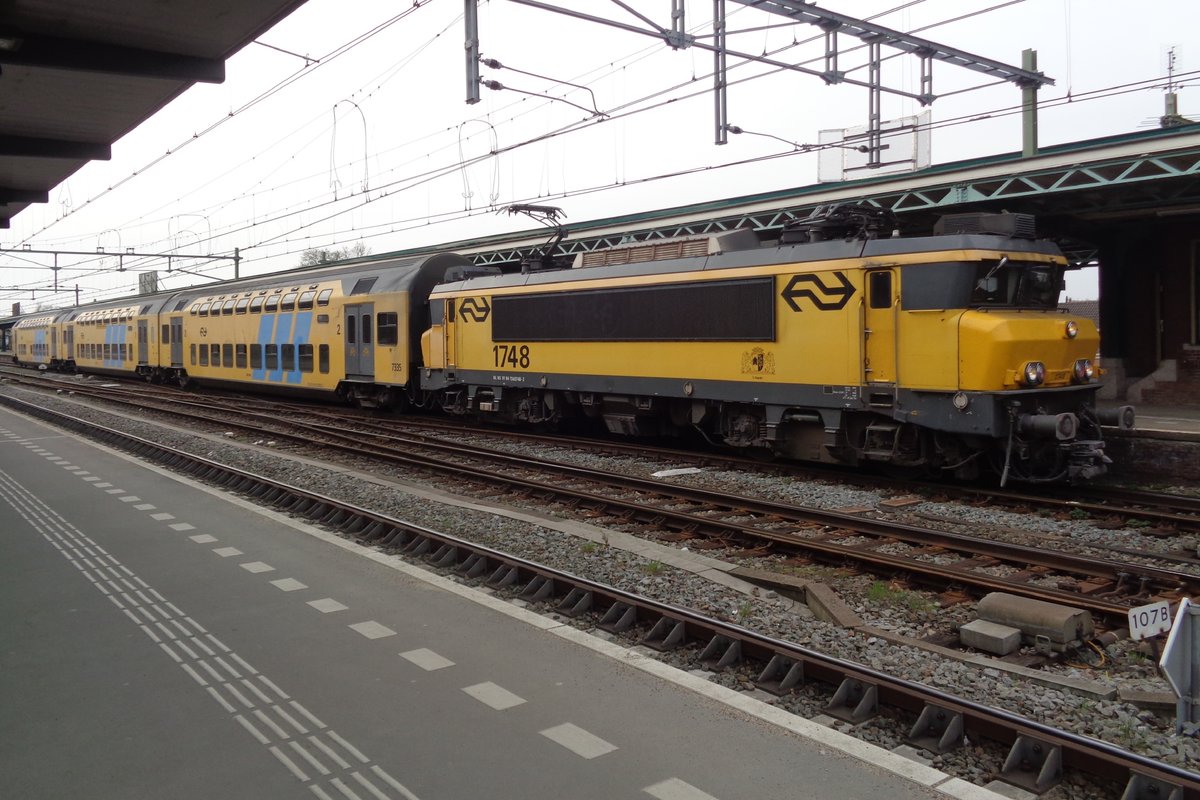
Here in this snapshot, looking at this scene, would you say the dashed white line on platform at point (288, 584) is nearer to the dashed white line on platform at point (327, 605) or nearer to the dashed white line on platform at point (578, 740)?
the dashed white line on platform at point (327, 605)

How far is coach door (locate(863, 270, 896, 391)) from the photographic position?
1116cm

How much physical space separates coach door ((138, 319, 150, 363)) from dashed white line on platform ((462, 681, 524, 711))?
3366 cm

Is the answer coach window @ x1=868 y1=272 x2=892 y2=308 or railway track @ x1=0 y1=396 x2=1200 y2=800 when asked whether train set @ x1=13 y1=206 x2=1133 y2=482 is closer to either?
coach window @ x1=868 y1=272 x2=892 y2=308

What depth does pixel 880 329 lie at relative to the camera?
11297mm

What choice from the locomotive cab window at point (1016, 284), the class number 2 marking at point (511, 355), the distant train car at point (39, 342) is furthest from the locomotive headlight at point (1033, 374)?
the distant train car at point (39, 342)

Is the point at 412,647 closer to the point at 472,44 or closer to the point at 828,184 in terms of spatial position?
A: the point at 472,44

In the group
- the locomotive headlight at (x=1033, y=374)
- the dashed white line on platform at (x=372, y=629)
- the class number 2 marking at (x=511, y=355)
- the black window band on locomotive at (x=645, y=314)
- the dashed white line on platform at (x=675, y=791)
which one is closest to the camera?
the dashed white line on platform at (x=675, y=791)

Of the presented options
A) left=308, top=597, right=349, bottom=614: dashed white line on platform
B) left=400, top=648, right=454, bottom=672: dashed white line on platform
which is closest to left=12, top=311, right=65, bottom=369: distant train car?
left=308, top=597, right=349, bottom=614: dashed white line on platform

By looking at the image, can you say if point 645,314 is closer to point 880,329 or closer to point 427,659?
point 880,329

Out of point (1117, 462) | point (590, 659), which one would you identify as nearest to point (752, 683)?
point (590, 659)

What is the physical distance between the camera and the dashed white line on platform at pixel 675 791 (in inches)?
147

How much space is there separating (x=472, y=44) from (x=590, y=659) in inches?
351

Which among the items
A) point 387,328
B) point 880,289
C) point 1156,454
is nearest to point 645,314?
point 880,289

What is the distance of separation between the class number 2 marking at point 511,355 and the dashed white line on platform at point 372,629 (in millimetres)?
11238
